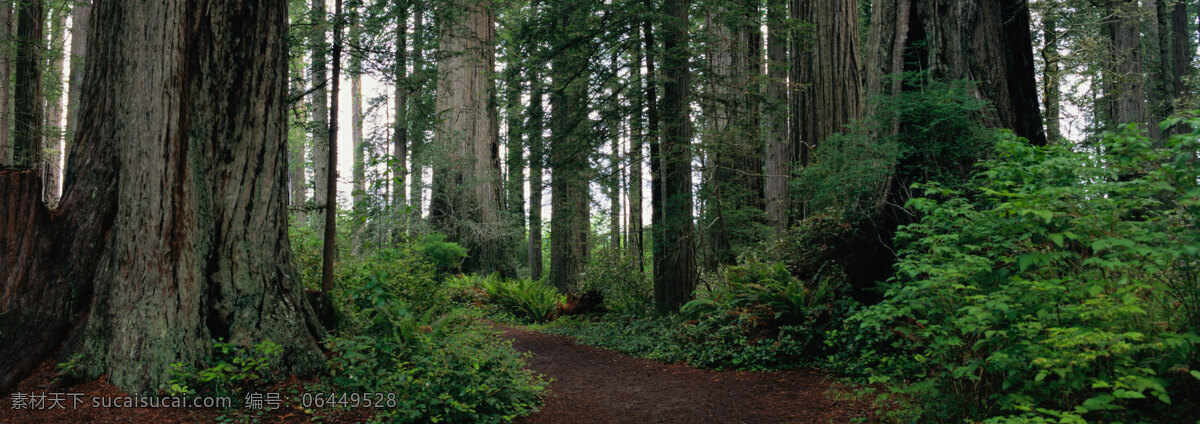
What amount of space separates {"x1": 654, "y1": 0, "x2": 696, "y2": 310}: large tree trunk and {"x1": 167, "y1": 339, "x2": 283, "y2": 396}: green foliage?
22.1 feet

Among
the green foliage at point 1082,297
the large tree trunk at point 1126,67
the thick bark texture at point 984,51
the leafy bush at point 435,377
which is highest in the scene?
the large tree trunk at point 1126,67

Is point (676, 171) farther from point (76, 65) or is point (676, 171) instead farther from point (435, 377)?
point (76, 65)

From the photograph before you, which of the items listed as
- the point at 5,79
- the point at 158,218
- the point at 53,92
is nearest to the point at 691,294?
the point at 158,218

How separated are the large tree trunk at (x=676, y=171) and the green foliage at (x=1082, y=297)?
6.24 m

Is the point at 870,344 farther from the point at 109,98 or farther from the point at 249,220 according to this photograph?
the point at 109,98

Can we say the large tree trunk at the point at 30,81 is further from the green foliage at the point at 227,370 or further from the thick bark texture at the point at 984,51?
the thick bark texture at the point at 984,51

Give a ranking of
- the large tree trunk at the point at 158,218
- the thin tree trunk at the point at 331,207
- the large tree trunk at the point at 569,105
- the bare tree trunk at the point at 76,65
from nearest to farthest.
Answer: the large tree trunk at the point at 158,218
the thin tree trunk at the point at 331,207
the large tree trunk at the point at 569,105
the bare tree trunk at the point at 76,65

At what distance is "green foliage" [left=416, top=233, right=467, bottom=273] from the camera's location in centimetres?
1487

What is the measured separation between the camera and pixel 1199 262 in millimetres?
3227

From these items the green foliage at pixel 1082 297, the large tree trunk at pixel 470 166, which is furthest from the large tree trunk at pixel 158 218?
the large tree trunk at pixel 470 166

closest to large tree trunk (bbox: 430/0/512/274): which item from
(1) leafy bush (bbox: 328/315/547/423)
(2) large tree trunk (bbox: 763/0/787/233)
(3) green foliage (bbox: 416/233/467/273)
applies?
(3) green foliage (bbox: 416/233/467/273)

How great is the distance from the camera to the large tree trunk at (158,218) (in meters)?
4.33

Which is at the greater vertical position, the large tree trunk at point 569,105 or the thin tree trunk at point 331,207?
the large tree trunk at point 569,105

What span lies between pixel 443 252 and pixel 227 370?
1092cm
